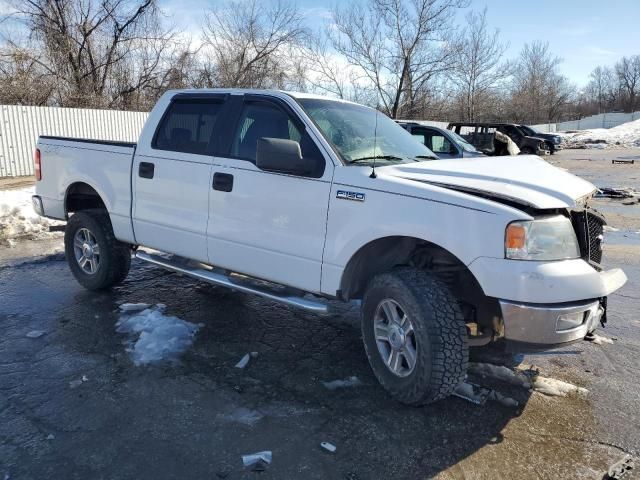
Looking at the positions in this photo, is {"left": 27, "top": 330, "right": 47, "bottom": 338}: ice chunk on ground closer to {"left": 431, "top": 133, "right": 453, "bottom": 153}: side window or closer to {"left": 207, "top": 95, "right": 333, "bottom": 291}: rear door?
{"left": 207, "top": 95, "right": 333, "bottom": 291}: rear door

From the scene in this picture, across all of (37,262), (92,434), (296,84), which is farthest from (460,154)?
(296,84)

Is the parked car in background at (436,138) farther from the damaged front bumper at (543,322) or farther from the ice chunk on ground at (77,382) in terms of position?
the ice chunk on ground at (77,382)

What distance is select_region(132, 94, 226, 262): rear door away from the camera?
14.6 feet

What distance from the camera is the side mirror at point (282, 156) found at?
3.57 m

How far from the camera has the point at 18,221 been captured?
27.6 ft

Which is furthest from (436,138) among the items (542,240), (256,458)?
(256,458)

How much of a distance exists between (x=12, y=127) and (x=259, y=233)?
14.9 m

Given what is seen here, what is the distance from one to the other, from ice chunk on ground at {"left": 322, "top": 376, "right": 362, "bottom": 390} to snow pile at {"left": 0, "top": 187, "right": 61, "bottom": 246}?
240 inches

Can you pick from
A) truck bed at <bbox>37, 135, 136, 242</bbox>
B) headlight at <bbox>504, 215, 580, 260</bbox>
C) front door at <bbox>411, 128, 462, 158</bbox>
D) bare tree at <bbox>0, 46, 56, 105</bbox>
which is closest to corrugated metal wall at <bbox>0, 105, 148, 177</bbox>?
bare tree at <bbox>0, 46, 56, 105</bbox>

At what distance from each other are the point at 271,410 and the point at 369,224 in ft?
4.41

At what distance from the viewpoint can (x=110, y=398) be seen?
341cm

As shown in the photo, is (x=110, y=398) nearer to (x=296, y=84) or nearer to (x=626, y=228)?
(x=626, y=228)

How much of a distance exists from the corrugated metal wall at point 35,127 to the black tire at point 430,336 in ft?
50.2

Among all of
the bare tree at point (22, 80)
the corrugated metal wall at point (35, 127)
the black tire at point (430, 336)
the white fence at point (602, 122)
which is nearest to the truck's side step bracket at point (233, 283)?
the black tire at point (430, 336)
